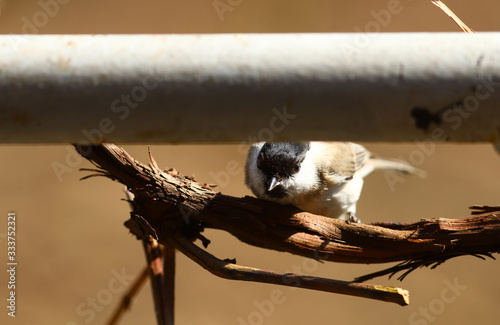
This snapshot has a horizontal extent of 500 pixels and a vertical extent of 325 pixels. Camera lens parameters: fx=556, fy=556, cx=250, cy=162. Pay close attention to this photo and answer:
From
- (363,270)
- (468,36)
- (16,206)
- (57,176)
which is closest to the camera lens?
(468,36)

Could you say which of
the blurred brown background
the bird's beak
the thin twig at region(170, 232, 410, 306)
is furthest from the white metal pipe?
the blurred brown background

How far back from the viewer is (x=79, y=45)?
890 millimetres

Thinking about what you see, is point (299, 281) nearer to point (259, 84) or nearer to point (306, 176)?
point (259, 84)

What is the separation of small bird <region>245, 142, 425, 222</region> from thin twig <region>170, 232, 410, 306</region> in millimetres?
1025

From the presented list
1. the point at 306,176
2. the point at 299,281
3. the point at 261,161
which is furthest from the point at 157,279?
the point at 306,176

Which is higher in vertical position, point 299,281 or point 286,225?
point 286,225

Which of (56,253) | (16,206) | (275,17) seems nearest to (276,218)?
(56,253)

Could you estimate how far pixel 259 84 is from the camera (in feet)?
2.84

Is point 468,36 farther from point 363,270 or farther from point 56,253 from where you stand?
point 56,253

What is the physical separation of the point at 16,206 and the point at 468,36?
4956 mm

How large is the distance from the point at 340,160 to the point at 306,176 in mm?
322

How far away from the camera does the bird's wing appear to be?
2.62 meters

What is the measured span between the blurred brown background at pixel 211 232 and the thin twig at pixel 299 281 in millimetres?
2602

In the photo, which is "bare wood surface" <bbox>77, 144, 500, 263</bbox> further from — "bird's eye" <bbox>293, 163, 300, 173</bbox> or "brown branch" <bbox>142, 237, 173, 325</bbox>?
"bird's eye" <bbox>293, 163, 300, 173</bbox>
